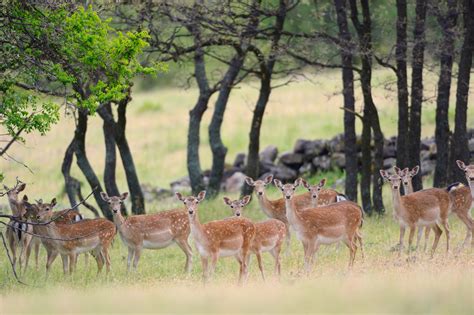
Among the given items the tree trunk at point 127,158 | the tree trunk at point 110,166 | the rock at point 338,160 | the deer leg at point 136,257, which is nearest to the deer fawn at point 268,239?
the deer leg at point 136,257

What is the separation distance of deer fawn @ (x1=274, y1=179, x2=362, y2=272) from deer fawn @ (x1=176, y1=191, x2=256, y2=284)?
37.6 inches

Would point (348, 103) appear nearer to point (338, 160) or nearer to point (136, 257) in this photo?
point (136, 257)

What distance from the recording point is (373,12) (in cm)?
2584

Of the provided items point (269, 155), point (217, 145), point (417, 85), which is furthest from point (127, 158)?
point (269, 155)

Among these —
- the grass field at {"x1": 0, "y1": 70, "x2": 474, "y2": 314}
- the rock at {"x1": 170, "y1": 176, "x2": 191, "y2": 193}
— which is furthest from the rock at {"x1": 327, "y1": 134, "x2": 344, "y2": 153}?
the rock at {"x1": 170, "y1": 176, "x2": 191, "y2": 193}

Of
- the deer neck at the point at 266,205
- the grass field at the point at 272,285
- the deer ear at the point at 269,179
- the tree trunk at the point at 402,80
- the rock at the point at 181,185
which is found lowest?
→ the grass field at the point at 272,285

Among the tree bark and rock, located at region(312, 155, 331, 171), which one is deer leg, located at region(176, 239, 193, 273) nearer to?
the tree bark

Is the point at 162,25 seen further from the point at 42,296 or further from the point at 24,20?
the point at 42,296

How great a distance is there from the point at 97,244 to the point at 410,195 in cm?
498

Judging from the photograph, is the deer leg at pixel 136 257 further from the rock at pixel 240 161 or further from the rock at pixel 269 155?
the rock at pixel 240 161

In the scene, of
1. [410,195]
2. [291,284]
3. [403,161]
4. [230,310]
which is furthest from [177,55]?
[230,310]

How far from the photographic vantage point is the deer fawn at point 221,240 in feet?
48.1

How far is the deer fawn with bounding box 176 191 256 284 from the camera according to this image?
14656mm

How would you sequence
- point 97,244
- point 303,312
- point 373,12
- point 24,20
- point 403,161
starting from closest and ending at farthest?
1. point 303,312
2. point 24,20
3. point 97,244
4. point 403,161
5. point 373,12
